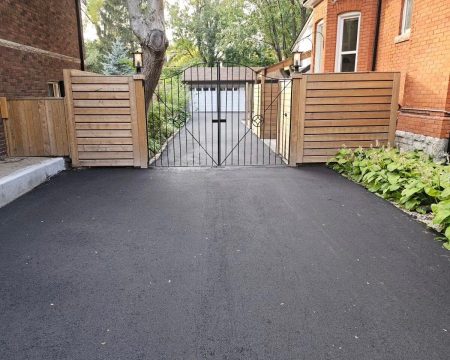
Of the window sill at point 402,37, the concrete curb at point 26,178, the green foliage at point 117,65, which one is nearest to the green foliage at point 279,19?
the green foliage at point 117,65

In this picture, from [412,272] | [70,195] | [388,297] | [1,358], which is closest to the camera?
[1,358]

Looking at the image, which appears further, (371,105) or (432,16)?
(371,105)

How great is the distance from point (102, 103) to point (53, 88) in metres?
4.00

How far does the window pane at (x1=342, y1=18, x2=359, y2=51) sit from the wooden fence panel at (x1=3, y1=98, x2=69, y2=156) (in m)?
8.04

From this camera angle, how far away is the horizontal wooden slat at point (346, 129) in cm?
751

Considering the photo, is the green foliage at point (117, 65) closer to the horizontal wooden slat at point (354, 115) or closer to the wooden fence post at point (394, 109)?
the horizontal wooden slat at point (354, 115)

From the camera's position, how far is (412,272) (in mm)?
3287

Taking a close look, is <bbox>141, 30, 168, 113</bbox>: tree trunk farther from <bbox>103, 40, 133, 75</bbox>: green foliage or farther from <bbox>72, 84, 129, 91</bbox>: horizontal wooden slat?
<bbox>103, 40, 133, 75</bbox>: green foliage

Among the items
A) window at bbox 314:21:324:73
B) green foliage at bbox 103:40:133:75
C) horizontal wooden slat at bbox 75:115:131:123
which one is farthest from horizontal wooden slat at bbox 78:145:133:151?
green foliage at bbox 103:40:133:75

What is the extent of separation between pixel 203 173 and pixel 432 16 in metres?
5.12

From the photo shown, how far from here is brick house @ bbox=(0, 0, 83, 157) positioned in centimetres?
772

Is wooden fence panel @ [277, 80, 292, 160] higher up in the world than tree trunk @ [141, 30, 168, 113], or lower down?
lower down

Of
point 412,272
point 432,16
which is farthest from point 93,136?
point 432,16

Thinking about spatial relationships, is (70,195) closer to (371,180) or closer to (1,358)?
(1,358)
